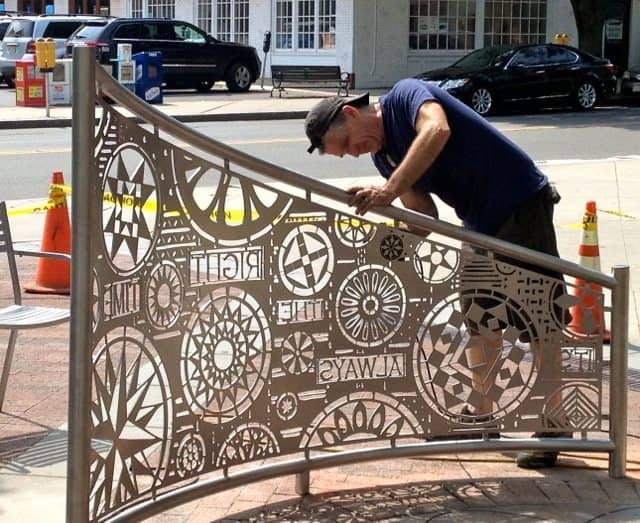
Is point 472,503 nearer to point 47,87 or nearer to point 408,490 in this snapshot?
point 408,490

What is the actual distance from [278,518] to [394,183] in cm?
127

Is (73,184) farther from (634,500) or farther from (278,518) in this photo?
(634,500)

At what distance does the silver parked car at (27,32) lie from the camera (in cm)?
2828

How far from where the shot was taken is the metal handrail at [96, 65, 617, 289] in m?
3.95

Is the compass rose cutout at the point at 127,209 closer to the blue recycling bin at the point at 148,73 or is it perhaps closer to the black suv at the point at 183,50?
the blue recycling bin at the point at 148,73

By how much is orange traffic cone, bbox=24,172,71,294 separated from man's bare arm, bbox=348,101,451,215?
423 centimetres

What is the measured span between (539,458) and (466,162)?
3.97 feet

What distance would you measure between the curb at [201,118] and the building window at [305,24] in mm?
9795

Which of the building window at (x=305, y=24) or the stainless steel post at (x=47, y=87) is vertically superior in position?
the building window at (x=305, y=24)

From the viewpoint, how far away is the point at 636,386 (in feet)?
20.3

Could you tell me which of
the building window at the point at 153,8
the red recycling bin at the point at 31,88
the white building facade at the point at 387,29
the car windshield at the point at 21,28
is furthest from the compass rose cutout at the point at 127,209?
the building window at the point at 153,8

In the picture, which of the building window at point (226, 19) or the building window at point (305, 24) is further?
the building window at point (226, 19)

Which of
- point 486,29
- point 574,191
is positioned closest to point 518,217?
point 574,191

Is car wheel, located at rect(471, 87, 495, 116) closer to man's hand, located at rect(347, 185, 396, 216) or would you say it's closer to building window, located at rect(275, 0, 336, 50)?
building window, located at rect(275, 0, 336, 50)
